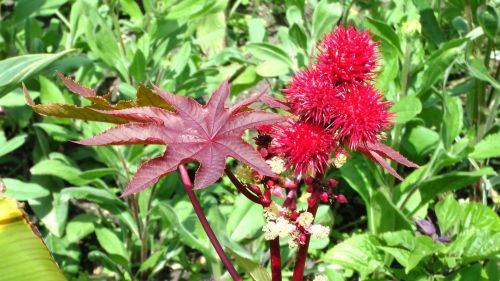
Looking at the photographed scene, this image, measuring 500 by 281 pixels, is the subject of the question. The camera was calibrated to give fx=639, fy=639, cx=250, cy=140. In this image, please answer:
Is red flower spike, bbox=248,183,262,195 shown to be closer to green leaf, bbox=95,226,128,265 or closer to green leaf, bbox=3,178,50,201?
green leaf, bbox=95,226,128,265

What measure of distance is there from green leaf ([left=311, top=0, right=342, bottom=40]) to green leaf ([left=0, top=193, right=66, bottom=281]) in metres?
1.56

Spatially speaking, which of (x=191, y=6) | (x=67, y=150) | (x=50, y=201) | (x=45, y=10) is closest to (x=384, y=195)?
(x=191, y=6)

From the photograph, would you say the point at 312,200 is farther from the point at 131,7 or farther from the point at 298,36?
the point at 131,7

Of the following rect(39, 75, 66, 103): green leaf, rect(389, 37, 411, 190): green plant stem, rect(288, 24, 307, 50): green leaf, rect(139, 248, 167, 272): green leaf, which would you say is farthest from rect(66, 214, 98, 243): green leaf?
rect(389, 37, 411, 190): green plant stem

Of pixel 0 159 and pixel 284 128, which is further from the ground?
pixel 284 128

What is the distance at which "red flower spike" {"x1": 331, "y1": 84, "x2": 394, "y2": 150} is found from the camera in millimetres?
885

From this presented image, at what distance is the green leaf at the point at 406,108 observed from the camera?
185 centimetres

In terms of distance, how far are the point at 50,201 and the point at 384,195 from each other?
1.24 meters

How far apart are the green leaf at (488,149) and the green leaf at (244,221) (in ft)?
2.28

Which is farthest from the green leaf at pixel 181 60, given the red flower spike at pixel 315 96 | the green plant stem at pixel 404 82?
the red flower spike at pixel 315 96

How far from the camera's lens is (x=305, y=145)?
890mm

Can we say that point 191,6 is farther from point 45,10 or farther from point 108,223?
point 108,223

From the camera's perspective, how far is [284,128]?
936mm

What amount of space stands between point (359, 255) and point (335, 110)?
3.73 feet
